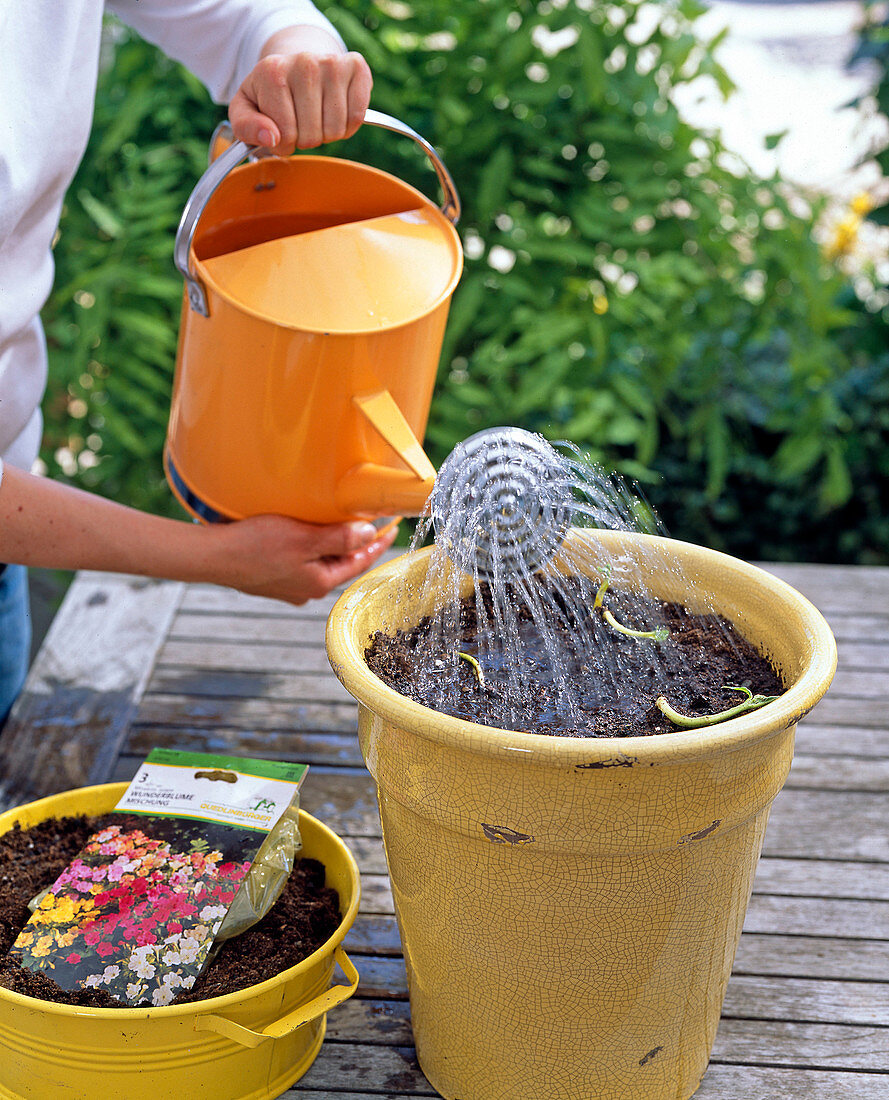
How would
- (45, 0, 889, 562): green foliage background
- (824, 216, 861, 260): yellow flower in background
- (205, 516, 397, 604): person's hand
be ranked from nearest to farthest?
(205, 516, 397, 604): person's hand
(45, 0, 889, 562): green foliage background
(824, 216, 861, 260): yellow flower in background

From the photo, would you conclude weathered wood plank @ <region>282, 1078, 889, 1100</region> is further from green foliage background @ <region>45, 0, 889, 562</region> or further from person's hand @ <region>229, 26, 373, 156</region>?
green foliage background @ <region>45, 0, 889, 562</region>

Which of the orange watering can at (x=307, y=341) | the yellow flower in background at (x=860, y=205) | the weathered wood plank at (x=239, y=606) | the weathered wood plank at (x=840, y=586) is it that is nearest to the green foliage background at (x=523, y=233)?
the weathered wood plank at (x=840, y=586)

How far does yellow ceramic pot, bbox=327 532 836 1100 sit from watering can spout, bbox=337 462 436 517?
0.27ft

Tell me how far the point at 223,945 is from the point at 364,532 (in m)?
0.44

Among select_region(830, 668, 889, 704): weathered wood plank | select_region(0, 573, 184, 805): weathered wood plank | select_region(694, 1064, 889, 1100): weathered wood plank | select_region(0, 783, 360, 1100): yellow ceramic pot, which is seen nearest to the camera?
select_region(0, 783, 360, 1100): yellow ceramic pot

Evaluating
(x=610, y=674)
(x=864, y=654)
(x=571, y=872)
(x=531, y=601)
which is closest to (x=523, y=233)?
(x=864, y=654)

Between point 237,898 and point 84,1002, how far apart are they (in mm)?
152

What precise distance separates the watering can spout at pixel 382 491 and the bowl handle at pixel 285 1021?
429mm

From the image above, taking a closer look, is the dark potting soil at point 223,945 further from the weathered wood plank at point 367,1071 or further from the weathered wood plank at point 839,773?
the weathered wood plank at point 839,773

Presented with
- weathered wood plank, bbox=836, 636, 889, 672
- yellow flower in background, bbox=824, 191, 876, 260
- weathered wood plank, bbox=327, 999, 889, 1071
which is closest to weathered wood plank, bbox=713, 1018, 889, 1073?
weathered wood plank, bbox=327, 999, 889, 1071

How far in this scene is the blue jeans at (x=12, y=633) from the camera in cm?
147

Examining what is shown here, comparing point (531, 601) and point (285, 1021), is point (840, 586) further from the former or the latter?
point (285, 1021)

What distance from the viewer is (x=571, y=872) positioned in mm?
829

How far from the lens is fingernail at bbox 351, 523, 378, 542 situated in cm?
114
